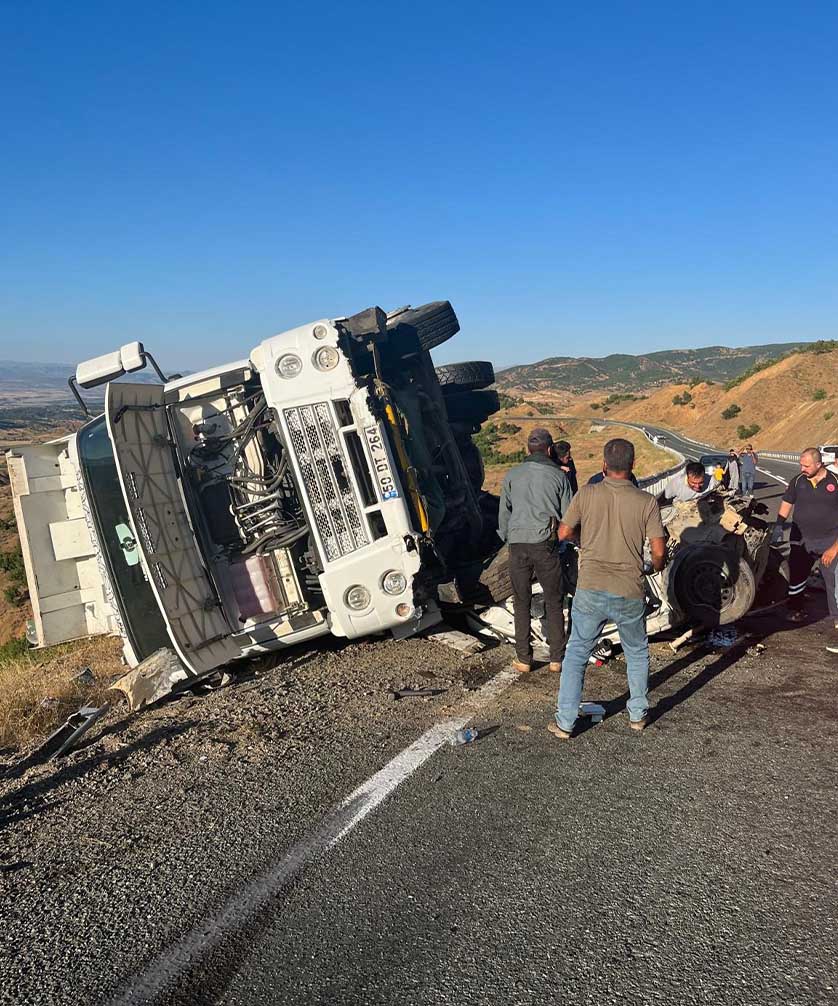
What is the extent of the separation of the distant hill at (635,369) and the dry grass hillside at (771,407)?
6428 centimetres

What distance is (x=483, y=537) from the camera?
6.82 metres

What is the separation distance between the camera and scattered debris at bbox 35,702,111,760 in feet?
14.8

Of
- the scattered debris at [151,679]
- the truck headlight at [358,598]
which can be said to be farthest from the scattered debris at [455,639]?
the scattered debris at [151,679]

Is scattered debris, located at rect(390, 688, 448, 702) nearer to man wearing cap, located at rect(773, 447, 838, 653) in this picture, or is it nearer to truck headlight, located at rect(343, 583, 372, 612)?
truck headlight, located at rect(343, 583, 372, 612)

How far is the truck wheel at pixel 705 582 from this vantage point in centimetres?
573

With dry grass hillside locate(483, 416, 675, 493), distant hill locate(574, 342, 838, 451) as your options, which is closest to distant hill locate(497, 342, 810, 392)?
distant hill locate(574, 342, 838, 451)

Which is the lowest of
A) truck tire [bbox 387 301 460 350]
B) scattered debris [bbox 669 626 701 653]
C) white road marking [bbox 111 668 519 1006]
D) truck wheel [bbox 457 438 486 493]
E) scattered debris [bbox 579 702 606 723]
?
scattered debris [bbox 669 626 701 653]

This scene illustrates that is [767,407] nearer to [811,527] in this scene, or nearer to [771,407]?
[771,407]

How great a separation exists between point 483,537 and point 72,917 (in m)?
4.52

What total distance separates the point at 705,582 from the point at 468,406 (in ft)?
9.73

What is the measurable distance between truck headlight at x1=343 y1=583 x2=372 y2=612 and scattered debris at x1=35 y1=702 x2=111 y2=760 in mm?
1774

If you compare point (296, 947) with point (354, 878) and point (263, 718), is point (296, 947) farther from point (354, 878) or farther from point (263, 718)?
point (263, 718)

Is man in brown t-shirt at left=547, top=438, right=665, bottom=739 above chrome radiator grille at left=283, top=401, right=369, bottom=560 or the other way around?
the other way around

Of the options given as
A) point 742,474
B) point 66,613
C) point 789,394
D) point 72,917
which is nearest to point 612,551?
point 72,917
